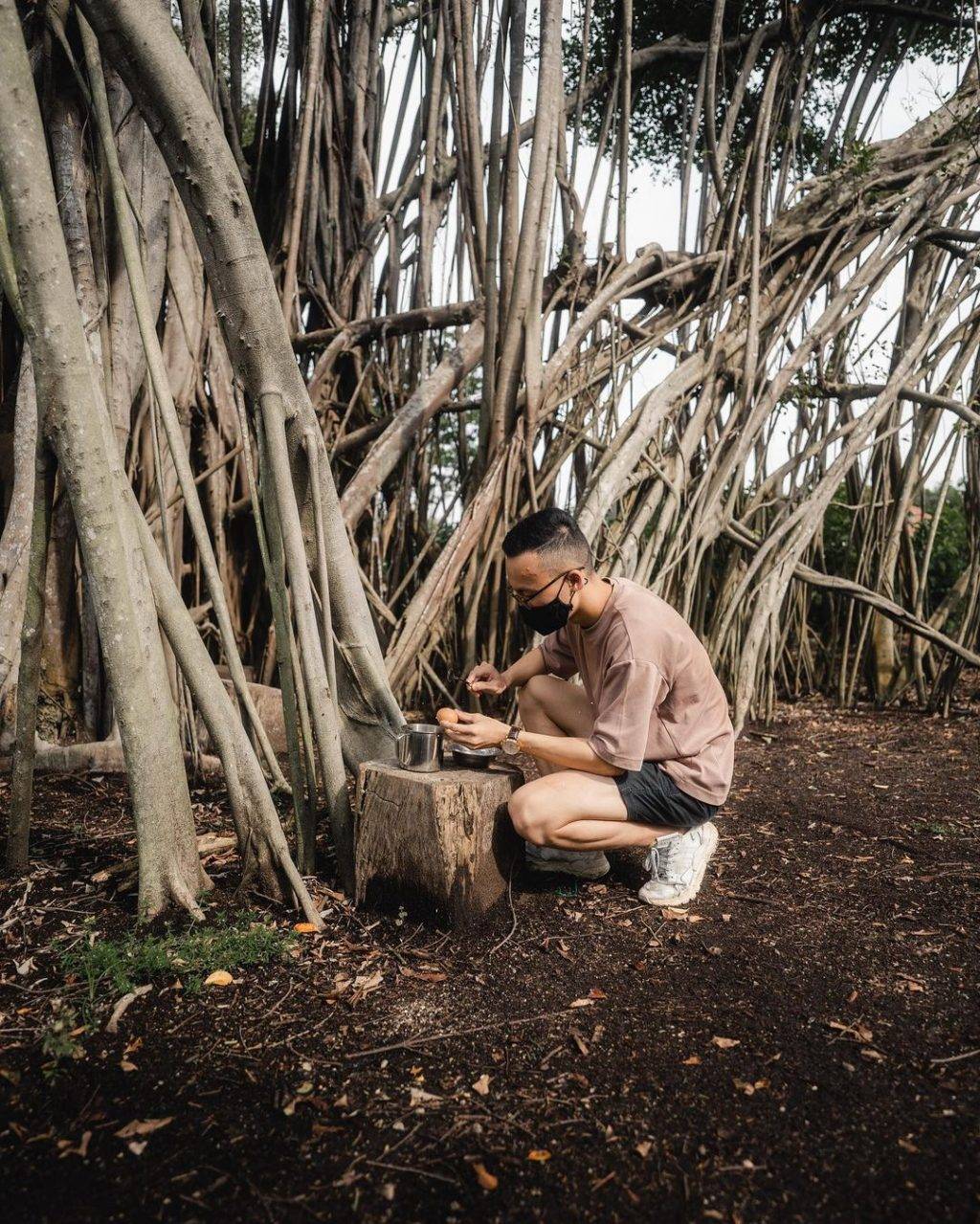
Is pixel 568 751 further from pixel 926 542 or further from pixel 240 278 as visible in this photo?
pixel 926 542

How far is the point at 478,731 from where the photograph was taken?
2.06m

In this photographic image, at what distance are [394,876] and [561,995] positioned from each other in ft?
1.65

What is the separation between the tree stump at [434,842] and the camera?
1954 millimetres

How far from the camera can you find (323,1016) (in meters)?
1.65

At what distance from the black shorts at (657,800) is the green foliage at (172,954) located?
2.90 feet

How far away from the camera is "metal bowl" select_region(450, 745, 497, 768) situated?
214cm

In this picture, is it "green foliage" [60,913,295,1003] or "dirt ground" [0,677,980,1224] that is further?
"green foliage" [60,913,295,1003]

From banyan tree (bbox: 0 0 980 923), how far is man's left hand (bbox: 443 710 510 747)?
0.32m

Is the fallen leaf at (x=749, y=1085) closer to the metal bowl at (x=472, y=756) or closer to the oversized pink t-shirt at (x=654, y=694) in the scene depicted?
the oversized pink t-shirt at (x=654, y=694)

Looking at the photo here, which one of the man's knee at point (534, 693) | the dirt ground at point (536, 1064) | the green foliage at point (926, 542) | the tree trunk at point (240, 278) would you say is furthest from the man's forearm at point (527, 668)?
A: the green foliage at point (926, 542)

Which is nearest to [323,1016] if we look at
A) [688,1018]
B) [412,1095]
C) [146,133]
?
[412,1095]

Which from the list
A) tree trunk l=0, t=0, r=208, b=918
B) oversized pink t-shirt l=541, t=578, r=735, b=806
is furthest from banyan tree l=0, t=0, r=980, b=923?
oversized pink t-shirt l=541, t=578, r=735, b=806

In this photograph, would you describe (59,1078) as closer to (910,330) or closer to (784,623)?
(784,623)

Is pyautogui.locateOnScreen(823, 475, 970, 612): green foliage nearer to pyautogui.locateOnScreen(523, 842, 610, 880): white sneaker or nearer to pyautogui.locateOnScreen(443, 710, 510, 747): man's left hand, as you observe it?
pyautogui.locateOnScreen(523, 842, 610, 880): white sneaker
